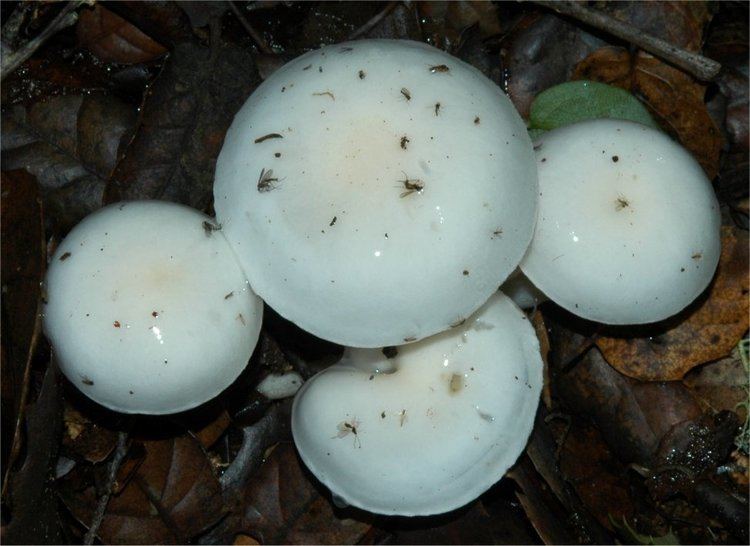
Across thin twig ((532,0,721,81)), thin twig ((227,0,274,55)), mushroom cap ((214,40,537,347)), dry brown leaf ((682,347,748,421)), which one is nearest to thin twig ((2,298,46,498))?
mushroom cap ((214,40,537,347))

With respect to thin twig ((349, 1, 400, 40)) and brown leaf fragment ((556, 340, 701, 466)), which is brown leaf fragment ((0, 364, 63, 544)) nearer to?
thin twig ((349, 1, 400, 40))

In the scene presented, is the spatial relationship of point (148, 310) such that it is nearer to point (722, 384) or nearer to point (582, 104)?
point (582, 104)

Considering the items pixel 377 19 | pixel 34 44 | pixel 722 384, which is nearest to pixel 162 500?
pixel 34 44

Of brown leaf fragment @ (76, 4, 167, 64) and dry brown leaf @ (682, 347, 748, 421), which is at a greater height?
brown leaf fragment @ (76, 4, 167, 64)

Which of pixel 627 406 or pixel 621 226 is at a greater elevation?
pixel 621 226

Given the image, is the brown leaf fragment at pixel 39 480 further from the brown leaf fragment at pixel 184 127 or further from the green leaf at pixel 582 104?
the green leaf at pixel 582 104

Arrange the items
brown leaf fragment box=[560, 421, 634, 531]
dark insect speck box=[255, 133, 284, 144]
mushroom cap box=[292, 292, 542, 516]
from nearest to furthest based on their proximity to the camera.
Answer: dark insect speck box=[255, 133, 284, 144]
mushroom cap box=[292, 292, 542, 516]
brown leaf fragment box=[560, 421, 634, 531]

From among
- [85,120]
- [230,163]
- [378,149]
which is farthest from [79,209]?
[378,149]
